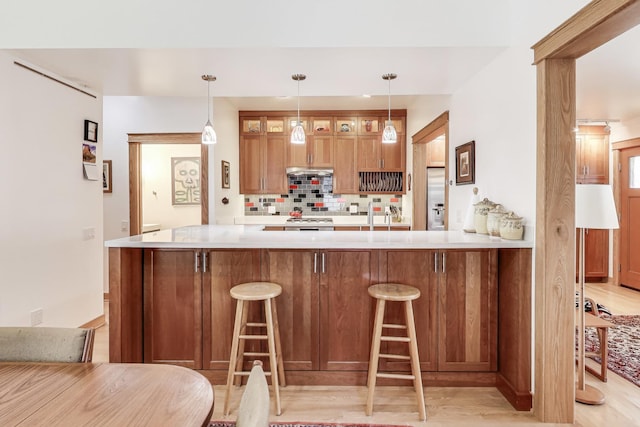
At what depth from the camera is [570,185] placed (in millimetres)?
2004

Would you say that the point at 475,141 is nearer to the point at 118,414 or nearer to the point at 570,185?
the point at 570,185

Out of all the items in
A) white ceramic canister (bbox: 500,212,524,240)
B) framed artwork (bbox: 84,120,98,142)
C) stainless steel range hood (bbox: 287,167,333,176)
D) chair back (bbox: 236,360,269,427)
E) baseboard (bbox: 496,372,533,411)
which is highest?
framed artwork (bbox: 84,120,98,142)

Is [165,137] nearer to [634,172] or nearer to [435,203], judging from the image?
[435,203]

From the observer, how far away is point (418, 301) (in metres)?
2.46

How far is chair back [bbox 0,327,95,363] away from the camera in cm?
117

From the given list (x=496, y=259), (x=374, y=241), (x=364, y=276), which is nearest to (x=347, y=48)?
(x=374, y=241)

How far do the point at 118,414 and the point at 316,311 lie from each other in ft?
5.50

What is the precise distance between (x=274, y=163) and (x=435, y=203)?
2.45m

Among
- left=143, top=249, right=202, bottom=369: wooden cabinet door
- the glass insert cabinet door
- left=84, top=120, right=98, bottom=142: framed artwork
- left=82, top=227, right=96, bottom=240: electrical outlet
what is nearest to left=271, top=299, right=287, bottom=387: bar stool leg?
left=143, top=249, right=202, bottom=369: wooden cabinet door

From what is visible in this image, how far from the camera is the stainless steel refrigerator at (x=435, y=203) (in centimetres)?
483

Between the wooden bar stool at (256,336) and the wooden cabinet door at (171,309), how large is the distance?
1.24 feet

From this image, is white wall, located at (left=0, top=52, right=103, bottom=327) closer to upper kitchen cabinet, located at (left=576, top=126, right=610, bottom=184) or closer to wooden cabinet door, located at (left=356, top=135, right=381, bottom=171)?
wooden cabinet door, located at (left=356, top=135, right=381, bottom=171)

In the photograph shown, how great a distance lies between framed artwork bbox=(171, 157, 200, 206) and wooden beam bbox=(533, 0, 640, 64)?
552 cm

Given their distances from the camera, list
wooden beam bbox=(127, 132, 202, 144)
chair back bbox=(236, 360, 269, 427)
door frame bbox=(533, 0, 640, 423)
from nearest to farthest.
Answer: chair back bbox=(236, 360, 269, 427) < door frame bbox=(533, 0, 640, 423) < wooden beam bbox=(127, 132, 202, 144)
